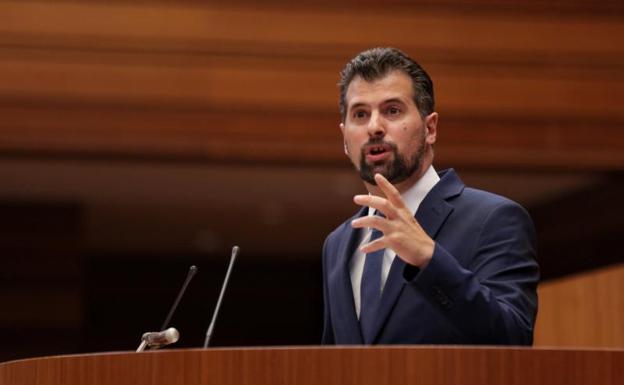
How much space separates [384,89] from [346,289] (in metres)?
0.30

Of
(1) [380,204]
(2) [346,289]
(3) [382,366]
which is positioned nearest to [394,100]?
(2) [346,289]

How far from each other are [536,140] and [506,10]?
1.55 ft

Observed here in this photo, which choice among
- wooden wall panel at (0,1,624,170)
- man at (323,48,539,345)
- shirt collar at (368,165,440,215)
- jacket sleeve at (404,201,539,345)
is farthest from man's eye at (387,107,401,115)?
wooden wall panel at (0,1,624,170)

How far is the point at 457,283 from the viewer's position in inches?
57.1

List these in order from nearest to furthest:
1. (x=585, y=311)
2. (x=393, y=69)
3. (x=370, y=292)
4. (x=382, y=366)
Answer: (x=382, y=366), (x=370, y=292), (x=393, y=69), (x=585, y=311)

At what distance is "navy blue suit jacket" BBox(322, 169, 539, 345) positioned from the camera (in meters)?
1.46

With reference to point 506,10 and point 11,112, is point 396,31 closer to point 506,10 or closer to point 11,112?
point 506,10

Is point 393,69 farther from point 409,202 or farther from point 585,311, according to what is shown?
point 585,311

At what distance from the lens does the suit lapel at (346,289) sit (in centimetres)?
173

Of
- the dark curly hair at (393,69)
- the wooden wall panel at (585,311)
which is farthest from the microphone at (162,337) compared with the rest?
the wooden wall panel at (585,311)

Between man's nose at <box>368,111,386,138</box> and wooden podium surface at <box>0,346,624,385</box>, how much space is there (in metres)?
0.54

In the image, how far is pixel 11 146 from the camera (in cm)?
424

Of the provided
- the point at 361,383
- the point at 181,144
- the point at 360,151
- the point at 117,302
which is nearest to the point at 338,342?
the point at 360,151

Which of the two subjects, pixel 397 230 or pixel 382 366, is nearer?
pixel 382 366
